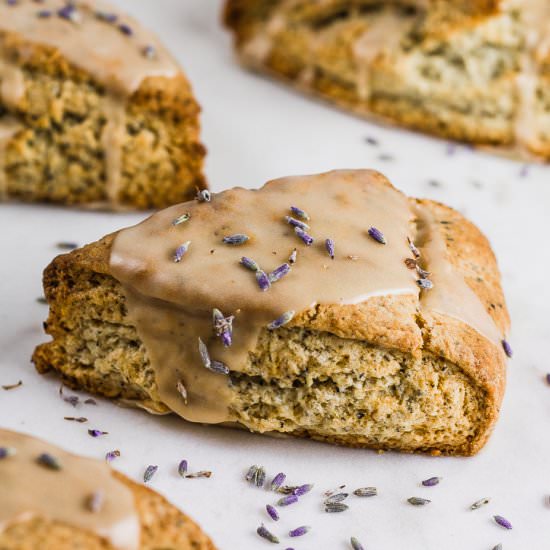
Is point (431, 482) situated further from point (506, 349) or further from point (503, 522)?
point (506, 349)

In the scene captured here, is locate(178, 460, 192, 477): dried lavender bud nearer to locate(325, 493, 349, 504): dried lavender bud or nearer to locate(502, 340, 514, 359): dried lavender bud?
locate(325, 493, 349, 504): dried lavender bud

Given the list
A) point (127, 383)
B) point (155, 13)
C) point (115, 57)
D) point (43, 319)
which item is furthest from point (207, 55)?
point (127, 383)

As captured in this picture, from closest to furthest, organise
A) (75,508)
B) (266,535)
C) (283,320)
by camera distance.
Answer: (75,508)
(266,535)
(283,320)

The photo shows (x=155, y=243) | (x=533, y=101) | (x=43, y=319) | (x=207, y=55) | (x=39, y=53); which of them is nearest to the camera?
(x=155, y=243)

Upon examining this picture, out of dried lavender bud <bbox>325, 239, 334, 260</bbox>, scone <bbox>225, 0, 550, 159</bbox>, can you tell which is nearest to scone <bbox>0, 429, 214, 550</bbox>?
dried lavender bud <bbox>325, 239, 334, 260</bbox>

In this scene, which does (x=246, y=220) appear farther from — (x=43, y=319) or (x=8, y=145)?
(x=8, y=145)

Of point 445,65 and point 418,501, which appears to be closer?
point 418,501

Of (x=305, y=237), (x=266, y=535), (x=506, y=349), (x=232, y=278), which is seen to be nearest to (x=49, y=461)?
(x=266, y=535)
